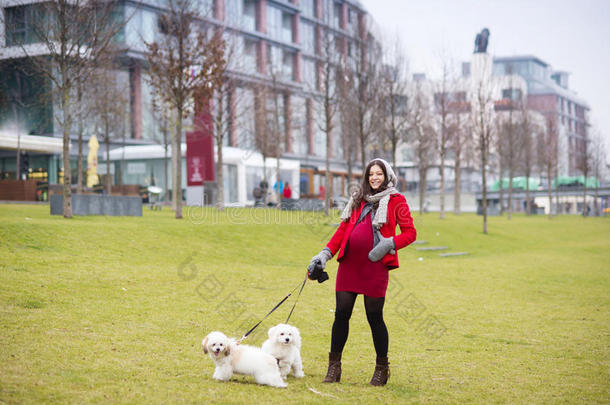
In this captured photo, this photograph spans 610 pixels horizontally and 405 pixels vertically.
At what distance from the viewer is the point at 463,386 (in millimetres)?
6398

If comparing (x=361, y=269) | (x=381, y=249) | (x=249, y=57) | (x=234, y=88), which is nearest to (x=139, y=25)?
(x=249, y=57)

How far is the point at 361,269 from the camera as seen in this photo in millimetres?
5984

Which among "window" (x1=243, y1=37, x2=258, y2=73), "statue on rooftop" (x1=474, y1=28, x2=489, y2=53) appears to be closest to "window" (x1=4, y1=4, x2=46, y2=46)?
"window" (x1=243, y1=37, x2=258, y2=73)

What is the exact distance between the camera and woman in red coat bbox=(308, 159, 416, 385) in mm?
5953

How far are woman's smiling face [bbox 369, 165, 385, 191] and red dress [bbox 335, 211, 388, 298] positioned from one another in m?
0.45

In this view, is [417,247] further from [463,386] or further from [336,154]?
[336,154]

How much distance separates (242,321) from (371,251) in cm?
417

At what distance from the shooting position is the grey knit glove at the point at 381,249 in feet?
19.1

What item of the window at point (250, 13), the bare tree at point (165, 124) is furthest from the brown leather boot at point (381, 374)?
the window at point (250, 13)

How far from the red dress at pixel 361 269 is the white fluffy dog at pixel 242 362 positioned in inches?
41.0

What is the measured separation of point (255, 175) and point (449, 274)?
26.1 m

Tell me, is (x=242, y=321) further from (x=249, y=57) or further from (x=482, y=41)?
(x=482, y=41)

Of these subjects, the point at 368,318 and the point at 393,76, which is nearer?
the point at 368,318

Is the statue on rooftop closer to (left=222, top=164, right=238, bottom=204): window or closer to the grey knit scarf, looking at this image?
(left=222, top=164, right=238, bottom=204): window
